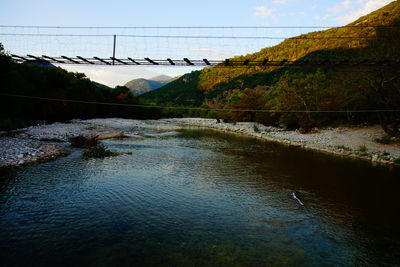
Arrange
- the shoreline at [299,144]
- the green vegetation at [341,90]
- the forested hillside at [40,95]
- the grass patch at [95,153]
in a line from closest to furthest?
the shoreline at [299,144] → the grass patch at [95,153] → the green vegetation at [341,90] → the forested hillside at [40,95]

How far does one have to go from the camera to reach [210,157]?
2222 centimetres

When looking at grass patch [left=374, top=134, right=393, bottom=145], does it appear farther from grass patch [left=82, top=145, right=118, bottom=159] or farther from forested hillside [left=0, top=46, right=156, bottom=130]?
forested hillside [left=0, top=46, right=156, bottom=130]

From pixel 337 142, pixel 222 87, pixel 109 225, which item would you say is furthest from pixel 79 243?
pixel 222 87

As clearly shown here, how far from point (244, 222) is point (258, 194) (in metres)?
3.52

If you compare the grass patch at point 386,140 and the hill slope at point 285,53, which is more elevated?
the hill slope at point 285,53

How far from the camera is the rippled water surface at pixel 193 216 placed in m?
7.25

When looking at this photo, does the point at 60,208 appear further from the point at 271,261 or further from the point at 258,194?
the point at 258,194

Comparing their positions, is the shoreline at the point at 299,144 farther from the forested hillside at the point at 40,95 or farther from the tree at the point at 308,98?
the forested hillside at the point at 40,95

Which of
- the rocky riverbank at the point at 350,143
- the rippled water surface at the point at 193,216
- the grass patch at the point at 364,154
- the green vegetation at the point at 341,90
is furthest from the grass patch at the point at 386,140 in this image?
the rippled water surface at the point at 193,216

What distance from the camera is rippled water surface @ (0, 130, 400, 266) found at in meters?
7.25

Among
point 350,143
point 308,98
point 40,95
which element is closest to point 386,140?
point 350,143

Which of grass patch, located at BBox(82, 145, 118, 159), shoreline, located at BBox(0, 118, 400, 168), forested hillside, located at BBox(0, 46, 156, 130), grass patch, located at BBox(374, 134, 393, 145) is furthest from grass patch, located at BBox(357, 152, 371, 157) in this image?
forested hillside, located at BBox(0, 46, 156, 130)

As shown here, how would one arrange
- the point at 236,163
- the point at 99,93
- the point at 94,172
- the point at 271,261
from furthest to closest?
the point at 99,93 < the point at 236,163 < the point at 94,172 < the point at 271,261

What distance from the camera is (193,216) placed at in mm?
9859
